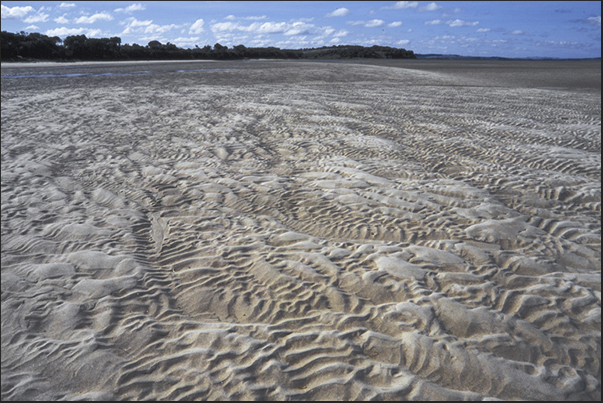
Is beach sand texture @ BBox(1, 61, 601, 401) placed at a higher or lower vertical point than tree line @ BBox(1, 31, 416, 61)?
lower

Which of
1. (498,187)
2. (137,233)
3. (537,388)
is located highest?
(498,187)

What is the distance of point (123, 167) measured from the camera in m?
7.38

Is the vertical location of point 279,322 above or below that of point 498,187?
below

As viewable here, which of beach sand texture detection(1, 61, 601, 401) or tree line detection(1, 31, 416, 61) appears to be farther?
tree line detection(1, 31, 416, 61)

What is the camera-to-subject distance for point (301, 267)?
4270 millimetres

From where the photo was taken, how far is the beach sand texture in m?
2.97

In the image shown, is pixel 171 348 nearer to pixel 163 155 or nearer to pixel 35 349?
pixel 35 349

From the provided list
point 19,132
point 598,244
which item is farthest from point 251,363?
point 19,132

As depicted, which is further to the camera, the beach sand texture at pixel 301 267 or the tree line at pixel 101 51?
the tree line at pixel 101 51

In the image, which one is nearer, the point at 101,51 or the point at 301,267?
the point at 301,267

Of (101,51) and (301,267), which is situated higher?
(101,51)

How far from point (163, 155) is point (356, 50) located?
9171 cm

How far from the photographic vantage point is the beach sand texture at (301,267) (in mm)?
2967

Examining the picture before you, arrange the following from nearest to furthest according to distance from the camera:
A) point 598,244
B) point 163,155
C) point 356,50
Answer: point 598,244 < point 163,155 < point 356,50
